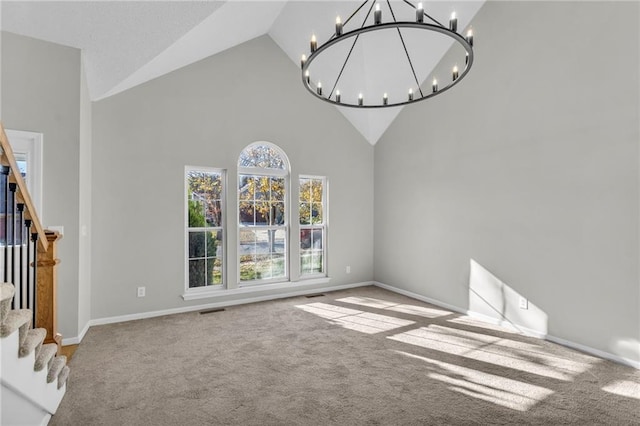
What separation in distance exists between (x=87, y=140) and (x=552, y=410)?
482cm

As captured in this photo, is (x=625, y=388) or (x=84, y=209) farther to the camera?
(x=84, y=209)

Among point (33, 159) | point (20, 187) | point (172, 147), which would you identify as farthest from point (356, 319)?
point (33, 159)

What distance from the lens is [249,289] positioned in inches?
188

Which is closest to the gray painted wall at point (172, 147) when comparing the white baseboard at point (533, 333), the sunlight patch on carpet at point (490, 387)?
the white baseboard at point (533, 333)

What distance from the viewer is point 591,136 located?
3.10 m

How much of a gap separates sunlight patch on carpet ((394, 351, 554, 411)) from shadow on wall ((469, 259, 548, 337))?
121 cm

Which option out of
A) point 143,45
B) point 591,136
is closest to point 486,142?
point 591,136

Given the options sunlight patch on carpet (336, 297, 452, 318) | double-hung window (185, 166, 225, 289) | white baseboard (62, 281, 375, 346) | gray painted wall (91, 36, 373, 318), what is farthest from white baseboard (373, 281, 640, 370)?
double-hung window (185, 166, 225, 289)

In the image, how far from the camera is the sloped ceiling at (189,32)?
119 inches

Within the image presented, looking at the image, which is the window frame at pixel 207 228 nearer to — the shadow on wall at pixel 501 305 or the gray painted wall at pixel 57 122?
the gray painted wall at pixel 57 122

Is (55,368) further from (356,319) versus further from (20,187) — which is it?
(356,319)

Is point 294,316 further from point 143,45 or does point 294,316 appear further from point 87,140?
point 143,45

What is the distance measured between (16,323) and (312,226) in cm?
407

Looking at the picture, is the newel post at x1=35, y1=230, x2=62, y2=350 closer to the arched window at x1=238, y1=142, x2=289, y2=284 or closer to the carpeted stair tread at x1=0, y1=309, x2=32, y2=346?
the carpeted stair tread at x1=0, y1=309, x2=32, y2=346
